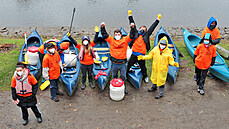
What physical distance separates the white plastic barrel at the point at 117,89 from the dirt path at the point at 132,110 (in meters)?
0.19

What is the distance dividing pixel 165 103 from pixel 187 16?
14.8 metres

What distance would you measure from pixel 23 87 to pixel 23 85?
0.06 metres

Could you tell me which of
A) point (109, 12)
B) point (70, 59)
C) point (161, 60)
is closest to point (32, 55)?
point (70, 59)

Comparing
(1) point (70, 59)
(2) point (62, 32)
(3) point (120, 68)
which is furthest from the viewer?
(2) point (62, 32)

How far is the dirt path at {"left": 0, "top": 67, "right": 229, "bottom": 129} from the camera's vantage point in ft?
18.8

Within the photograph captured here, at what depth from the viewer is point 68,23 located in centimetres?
1736

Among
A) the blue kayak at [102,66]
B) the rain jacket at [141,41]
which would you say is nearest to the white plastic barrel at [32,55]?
the blue kayak at [102,66]

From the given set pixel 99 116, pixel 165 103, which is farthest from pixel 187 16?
pixel 99 116

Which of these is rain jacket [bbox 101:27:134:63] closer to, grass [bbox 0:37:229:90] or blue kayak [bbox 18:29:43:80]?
grass [bbox 0:37:229:90]

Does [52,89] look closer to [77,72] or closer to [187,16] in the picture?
[77,72]

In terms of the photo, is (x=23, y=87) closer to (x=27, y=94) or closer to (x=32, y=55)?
(x=27, y=94)

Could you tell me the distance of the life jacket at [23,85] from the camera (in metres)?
4.70

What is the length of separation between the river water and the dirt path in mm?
10667

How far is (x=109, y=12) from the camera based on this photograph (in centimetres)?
1989
